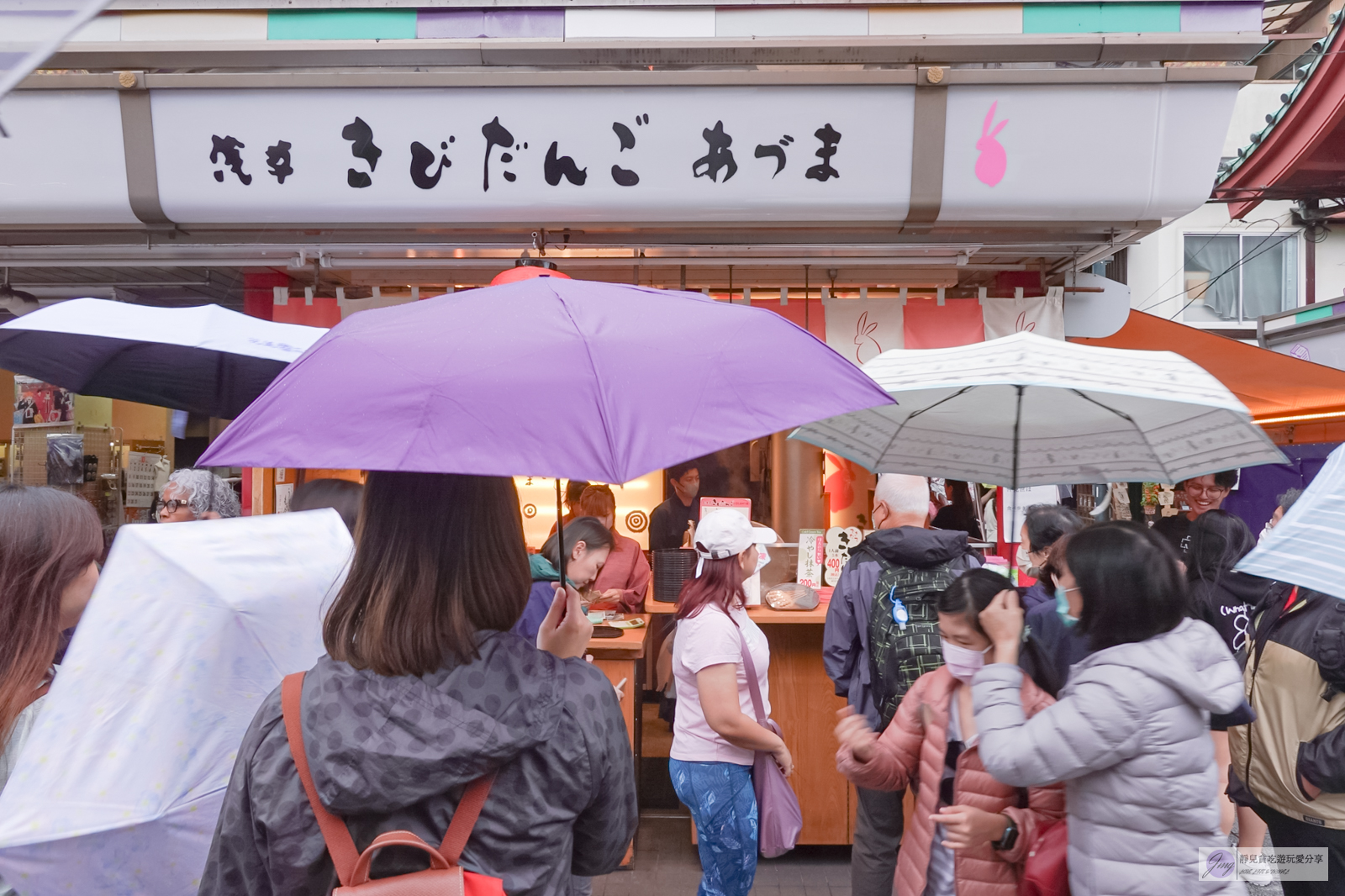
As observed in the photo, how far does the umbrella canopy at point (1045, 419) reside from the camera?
2.07 metres

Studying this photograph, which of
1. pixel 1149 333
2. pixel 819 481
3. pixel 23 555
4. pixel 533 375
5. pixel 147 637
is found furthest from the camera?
pixel 819 481

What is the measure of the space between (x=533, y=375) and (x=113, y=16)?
5655 millimetres

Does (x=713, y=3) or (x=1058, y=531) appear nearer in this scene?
(x=1058, y=531)

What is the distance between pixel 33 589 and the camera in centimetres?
185

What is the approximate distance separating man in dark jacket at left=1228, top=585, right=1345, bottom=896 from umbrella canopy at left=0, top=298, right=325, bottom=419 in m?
4.14

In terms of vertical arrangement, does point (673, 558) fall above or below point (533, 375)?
below

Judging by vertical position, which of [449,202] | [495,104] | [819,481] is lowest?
[819,481]

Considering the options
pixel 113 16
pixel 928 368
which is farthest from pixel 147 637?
pixel 113 16

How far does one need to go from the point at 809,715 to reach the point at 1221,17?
496cm

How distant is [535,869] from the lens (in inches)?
58.0

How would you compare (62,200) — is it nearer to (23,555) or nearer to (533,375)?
(23,555)

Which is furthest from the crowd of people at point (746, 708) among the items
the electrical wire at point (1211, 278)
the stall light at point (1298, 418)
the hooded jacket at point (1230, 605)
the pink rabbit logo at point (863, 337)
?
the electrical wire at point (1211, 278)

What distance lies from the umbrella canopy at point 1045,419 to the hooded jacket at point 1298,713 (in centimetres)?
136

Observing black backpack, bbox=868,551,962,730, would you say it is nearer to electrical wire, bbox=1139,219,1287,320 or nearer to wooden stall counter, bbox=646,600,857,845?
wooden stall counter, bbox=646,600,857,845
